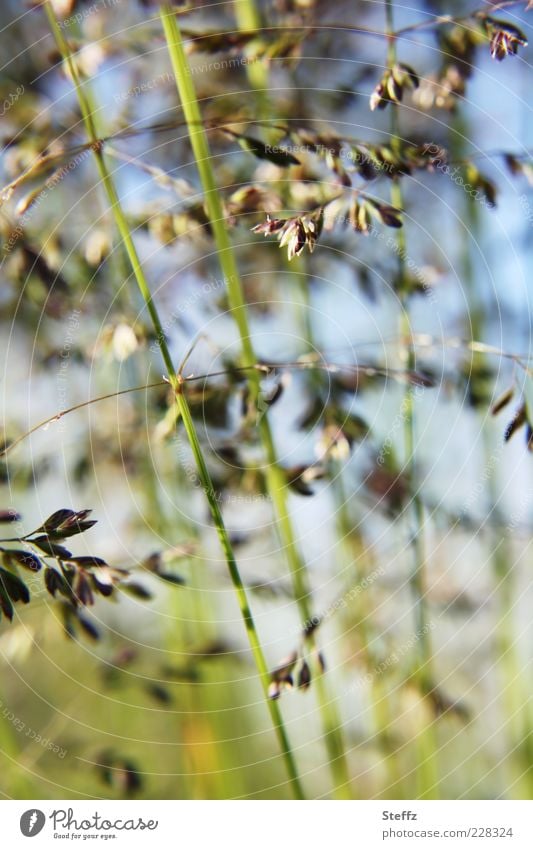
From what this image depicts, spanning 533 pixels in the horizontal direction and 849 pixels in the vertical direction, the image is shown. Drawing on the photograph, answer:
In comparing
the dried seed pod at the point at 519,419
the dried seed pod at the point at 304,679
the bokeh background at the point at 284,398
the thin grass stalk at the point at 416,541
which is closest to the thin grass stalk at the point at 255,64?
the bokeh background at the point at 284,398

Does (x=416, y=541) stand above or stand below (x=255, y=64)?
below

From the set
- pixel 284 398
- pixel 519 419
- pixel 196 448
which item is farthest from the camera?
pixel 284 398

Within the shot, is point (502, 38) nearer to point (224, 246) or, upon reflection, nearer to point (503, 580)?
point (224, 246)

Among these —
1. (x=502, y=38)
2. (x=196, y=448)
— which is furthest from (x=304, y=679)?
(x=502, y=38)

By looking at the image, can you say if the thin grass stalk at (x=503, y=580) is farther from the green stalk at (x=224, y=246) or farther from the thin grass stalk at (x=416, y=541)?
the green stalk at (x=224, y=246)

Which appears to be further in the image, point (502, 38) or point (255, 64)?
point (255, 64)

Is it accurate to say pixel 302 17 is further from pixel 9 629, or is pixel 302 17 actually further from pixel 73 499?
pixel 9 629

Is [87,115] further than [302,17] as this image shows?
No

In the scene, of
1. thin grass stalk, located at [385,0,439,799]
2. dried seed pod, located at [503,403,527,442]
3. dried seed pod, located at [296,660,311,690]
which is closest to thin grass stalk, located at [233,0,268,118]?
thin grass stalk, located at [385,0,439,799]

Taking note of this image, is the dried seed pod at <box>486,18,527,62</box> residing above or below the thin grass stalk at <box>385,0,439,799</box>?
above

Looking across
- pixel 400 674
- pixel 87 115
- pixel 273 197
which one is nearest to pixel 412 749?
pixel 400 674

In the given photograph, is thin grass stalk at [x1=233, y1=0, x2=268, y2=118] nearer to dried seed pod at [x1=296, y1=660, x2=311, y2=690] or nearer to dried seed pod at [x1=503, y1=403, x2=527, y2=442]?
dried seed pod at [x1=503, y1=403, x2=527, y2=442]
